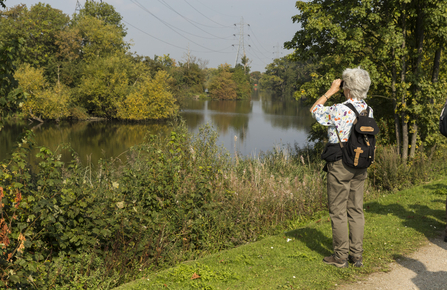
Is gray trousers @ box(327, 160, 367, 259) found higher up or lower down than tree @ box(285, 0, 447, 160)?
lower down

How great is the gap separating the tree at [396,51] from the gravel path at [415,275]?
25.0 ft

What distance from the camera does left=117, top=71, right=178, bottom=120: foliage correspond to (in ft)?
133

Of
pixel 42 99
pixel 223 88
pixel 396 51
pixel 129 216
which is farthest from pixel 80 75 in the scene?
pixel 223 88

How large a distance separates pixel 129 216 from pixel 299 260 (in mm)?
2285

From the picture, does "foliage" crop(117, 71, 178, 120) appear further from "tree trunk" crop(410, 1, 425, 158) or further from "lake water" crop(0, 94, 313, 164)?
"tree trunk" crop(410, 1, 425, 158)

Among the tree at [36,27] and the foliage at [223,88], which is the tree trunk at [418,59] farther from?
the foliage at [223,88]

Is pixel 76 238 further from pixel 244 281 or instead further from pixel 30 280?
pixel 244 281

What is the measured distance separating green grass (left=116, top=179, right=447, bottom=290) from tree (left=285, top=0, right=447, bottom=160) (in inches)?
231

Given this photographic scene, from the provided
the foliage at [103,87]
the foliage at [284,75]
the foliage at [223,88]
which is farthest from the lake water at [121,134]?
the foliage at [284,75]

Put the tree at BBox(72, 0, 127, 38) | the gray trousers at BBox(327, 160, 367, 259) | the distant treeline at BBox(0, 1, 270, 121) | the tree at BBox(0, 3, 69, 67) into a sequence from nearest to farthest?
the gray trousers at BBox(327, 160, 367, 259) < the distant treeline at BBox(0, 1, 270, 121) < the tree at BBox(0, 3, 69, 67) < the tree at BBox(72, 0, 127, 38)

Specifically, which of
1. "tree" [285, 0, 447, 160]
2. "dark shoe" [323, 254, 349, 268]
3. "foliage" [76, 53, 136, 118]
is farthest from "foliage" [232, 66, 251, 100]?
"dark shoe" [323, 254, 349, 268]

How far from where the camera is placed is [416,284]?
379 cm

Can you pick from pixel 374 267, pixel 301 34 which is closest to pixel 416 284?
pixel 374 267

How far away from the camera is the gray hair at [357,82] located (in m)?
3.72
